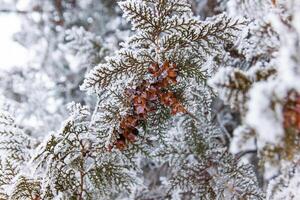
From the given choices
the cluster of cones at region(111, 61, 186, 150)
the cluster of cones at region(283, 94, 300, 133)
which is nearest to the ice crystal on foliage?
the cluster of cones at region(283, 94, 300, 133)

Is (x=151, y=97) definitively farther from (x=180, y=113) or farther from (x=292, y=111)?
(x=292, y=111)

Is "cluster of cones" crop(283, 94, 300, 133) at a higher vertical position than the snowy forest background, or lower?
lower

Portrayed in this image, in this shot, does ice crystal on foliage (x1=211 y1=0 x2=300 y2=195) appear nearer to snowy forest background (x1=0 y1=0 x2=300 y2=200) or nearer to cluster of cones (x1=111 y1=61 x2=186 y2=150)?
snowy forest background (x1=0 y1=0 x2=300 y2=200)

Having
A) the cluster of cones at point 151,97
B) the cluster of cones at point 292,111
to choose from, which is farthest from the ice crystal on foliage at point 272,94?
the cluster of cones at point 151,97

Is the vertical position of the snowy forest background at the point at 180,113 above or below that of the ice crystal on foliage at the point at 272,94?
above

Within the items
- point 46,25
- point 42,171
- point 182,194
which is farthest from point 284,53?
point 46,25

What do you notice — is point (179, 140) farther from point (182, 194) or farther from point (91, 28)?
point (91, 28)

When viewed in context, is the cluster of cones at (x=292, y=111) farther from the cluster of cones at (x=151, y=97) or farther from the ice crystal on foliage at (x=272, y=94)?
the cluster of cones at (x=151, y=97)

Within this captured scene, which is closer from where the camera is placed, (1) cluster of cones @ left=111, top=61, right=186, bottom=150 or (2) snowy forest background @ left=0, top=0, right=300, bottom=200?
(2) snowy forest background @ left=0, top=0, right=300, bottom=200
